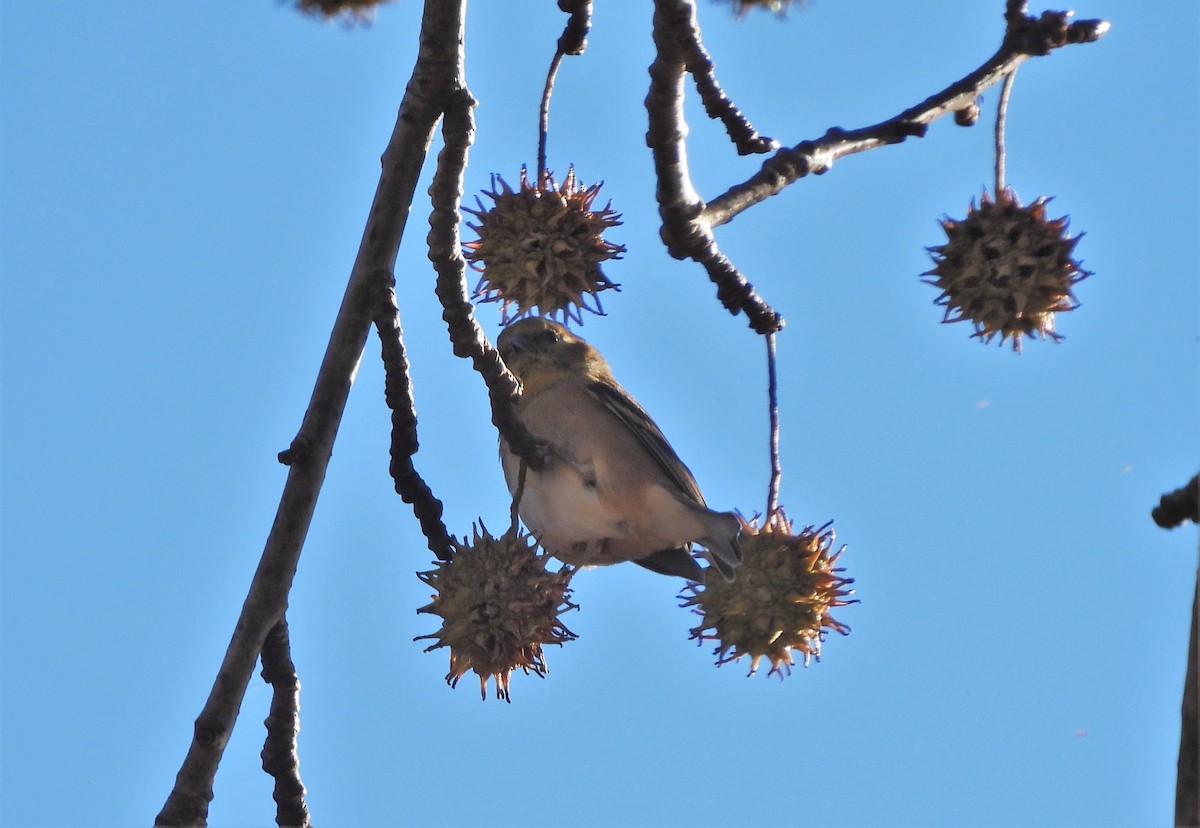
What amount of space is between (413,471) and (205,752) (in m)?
0.99

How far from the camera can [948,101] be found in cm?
346

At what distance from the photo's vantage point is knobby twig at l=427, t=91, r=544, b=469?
10.0 ft

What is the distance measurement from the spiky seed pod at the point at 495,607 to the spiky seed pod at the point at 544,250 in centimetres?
61

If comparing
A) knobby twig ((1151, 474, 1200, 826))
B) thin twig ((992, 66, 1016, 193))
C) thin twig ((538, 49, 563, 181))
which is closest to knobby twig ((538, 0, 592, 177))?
thin twig ((538, 49, 563, 181))

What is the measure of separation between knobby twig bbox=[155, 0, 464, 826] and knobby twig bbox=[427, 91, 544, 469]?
10.7 inches

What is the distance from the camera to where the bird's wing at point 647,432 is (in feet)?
17.0

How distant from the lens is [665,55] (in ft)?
9.95

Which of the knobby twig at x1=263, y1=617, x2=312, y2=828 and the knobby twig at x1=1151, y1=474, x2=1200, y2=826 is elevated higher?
the knobby twig at x1=263, y1=617, x2=312, y2=828

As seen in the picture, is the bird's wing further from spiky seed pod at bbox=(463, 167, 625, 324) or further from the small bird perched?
spiky seed pod at bbox=(463, 167, 625, 324)

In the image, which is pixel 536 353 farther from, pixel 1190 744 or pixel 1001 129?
pixel 1190 744

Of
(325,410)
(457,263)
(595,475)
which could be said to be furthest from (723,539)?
(457,263)

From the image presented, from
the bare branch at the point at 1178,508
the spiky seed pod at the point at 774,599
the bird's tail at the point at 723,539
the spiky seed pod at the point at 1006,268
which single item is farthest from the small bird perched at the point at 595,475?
the bare branch at the point at 1178,508

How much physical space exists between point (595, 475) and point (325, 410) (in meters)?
1.72

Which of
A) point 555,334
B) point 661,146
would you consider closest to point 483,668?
point 661,146
